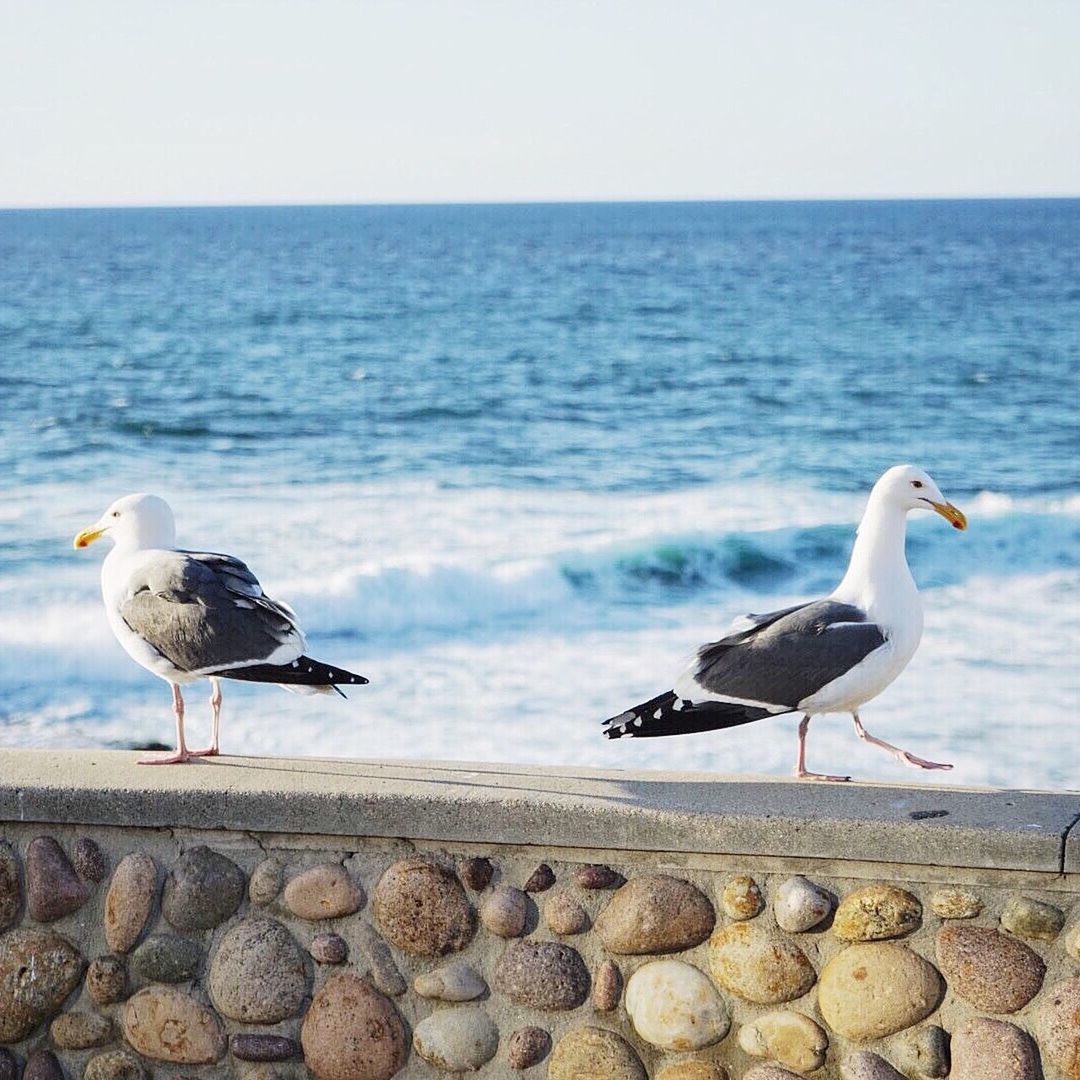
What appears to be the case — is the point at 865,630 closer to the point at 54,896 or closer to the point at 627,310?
the point at 54,896

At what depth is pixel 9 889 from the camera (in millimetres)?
3336

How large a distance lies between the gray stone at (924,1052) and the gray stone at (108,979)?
1516 mm

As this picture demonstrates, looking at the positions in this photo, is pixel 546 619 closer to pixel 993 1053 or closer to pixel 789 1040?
A: pixel 789 1040

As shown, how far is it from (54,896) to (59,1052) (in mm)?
332

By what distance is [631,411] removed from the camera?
2484 centimetres

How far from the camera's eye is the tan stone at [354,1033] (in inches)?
127

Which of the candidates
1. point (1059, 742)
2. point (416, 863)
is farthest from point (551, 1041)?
point (1059, 742)

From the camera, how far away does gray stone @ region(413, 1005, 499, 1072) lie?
320 centimetres

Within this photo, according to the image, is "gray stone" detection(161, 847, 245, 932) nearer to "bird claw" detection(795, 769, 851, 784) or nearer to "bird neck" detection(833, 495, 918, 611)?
"bird claw" detection(795, 769, 851, 784)

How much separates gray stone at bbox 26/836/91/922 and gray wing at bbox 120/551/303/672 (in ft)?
1.54

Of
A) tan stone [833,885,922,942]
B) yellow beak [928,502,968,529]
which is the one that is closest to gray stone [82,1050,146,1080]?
tan stone [833,885,922,942]

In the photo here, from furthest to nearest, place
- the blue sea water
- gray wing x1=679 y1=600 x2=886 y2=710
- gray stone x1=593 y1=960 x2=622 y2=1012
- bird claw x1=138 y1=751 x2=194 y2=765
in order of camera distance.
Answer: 1. the blue sea water
2. bird claw x1=138 y1=751 x2=194 y2=765
3. gray wing x1=679 y1=600 x2=886 y2=710
4. gray stone x1=593 y1=960 x2=622 y2=1012

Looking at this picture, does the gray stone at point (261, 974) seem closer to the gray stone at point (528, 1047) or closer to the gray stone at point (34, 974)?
the gray stone at point (34, 974)

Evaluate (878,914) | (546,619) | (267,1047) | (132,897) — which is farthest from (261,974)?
(546,619)
